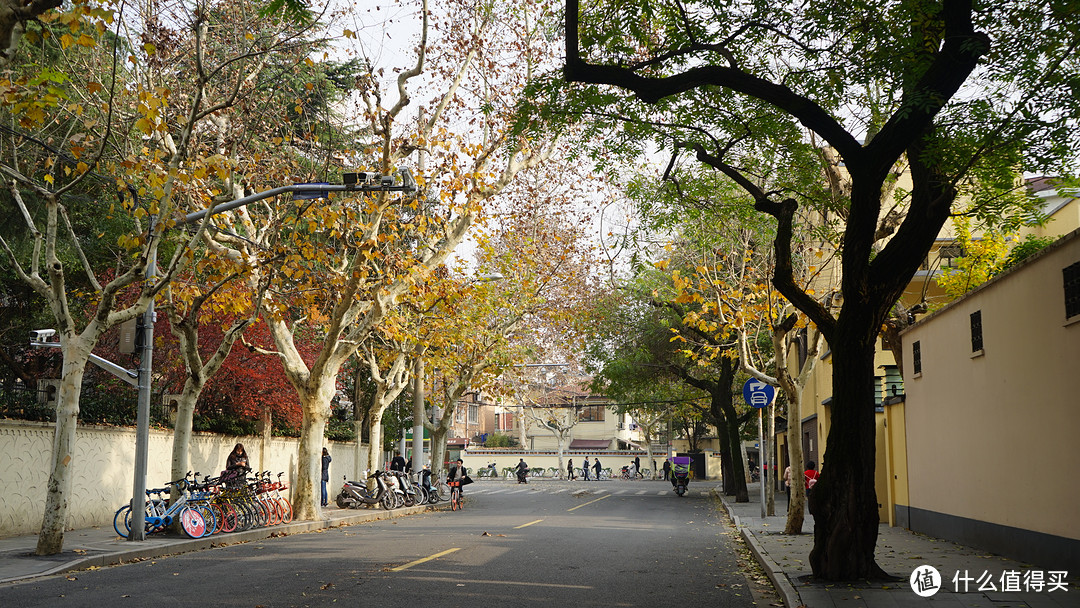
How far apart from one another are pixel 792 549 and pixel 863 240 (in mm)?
6023

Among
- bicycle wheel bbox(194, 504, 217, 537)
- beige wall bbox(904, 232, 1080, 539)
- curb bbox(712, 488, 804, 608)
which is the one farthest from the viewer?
bicycle wheel bbox(194, 504, 217, 537)

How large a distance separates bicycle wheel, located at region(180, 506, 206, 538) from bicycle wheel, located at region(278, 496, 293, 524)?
3.46 meters

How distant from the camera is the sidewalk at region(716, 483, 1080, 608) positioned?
8641 millimetres

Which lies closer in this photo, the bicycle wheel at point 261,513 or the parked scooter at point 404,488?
the bicycle wheel at point 261,513

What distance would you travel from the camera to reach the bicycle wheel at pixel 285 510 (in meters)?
19.7

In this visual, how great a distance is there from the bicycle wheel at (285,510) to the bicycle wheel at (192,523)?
3456 millimetres

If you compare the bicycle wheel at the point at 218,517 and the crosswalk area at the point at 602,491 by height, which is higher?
the bicycle wheel at the point at 218,517

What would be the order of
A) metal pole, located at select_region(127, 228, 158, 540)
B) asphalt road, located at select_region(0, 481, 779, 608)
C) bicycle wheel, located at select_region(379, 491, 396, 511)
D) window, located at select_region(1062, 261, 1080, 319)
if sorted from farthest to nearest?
bicycle wheel, located at select_region(379, 491, 396, 511) < metal pole, located at select_region(127, 228, 158, 540) < window, located at select_region(1062, 261, 1080, 319) < asphalt road, located at select_region(0, 481, 779, 608)

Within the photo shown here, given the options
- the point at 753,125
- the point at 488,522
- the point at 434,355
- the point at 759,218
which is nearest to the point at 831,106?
the point at 753,125

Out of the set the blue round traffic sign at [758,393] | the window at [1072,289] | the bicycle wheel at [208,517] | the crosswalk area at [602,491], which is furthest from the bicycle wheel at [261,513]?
the crosswalk area at [602,491]

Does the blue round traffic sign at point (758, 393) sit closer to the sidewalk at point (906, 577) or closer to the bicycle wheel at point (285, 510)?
the sidewalk at point (906, 577)

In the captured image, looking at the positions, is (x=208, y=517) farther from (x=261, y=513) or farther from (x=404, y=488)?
(x=404, y=488)

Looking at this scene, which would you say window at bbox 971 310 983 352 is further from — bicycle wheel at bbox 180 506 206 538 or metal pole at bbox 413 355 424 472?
metal pole at bbox 413 355 424 472

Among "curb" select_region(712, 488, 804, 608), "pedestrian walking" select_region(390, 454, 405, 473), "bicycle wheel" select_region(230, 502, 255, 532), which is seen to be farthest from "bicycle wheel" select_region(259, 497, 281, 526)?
"pedestrian walking" select_region(390, 454, 405, 473)
